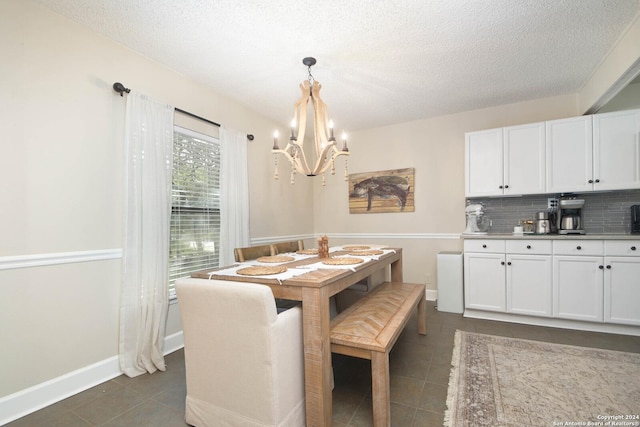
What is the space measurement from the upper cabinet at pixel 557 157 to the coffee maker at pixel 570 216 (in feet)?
0.44

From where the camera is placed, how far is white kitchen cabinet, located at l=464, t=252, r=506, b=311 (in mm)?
3113

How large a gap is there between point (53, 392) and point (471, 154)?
4.41 meters

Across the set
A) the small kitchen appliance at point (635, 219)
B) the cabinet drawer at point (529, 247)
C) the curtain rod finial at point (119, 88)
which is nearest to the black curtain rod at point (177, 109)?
the curtain rod finial at point (119, 88)

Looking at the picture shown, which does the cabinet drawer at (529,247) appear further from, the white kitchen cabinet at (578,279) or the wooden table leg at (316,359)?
the wooden table leg at (316,359)

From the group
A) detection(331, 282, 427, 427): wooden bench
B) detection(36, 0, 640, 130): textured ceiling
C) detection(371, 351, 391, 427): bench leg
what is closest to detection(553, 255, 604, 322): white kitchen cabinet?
detection(331, 282, 427, 427): wooden bench

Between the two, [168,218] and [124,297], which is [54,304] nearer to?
[124,297]

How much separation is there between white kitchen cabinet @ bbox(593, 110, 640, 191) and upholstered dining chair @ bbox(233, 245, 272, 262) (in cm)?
346

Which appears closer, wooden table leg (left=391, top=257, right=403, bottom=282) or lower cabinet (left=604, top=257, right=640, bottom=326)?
lower cabinet (left=604, top=257, right=640, bottom=326)

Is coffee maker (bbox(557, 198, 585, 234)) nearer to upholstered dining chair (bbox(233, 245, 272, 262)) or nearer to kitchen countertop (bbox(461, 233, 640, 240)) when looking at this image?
kitchen countertop (bbox(461, 233, 640, 240))

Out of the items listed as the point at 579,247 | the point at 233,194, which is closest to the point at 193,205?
the point at 233,194

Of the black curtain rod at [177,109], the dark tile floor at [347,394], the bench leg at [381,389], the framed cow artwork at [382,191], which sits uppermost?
the black curtain rod at [177,109]

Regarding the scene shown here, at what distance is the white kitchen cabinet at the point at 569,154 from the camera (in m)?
2.92

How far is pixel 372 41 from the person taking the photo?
2236 mm

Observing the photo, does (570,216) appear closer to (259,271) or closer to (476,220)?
(476,220)
